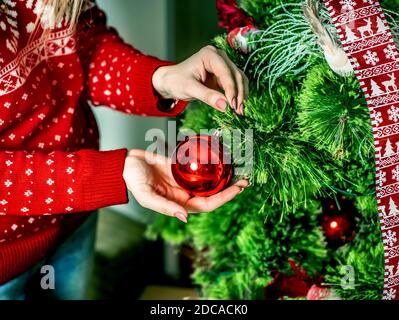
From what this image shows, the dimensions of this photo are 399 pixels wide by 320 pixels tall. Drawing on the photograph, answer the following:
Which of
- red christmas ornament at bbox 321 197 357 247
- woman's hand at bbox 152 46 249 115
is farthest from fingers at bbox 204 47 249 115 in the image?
red christmas ornament at bbox 321 197 357 247

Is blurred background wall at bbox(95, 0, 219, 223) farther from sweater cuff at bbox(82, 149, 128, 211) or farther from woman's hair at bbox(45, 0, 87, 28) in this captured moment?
sweater cuff at bbox(82, 149, 128, 211)

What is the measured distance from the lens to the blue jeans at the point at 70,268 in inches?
29.3

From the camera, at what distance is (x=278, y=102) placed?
0.55 meters

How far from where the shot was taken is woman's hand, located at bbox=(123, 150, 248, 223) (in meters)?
0.53

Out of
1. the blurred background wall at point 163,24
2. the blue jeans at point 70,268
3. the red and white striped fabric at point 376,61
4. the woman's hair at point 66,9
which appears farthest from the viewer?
the blurred background wall at point 163,24

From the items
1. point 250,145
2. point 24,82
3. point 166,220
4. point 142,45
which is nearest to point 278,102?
point 250,145

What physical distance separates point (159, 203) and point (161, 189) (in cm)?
5

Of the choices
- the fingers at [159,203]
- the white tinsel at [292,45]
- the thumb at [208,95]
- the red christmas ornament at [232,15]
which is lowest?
the fingers at [159,203]

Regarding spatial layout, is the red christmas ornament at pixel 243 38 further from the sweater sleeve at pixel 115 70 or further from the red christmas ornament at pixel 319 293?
the red christmas ornament at pixel 319 293

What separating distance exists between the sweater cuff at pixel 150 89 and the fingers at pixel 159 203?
15 cm

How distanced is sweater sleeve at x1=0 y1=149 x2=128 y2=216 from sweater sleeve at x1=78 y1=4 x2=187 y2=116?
13 centimetres

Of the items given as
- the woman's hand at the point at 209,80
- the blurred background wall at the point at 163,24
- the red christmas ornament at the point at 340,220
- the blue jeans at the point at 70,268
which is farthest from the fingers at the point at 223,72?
the blurred background wall at the point at 163,24

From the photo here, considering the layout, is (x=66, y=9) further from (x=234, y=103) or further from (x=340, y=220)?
(x=340, y=220)

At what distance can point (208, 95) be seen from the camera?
1.71ft
